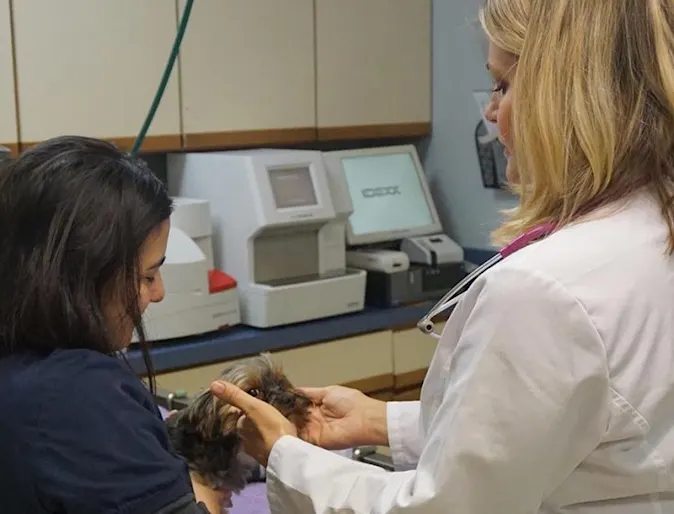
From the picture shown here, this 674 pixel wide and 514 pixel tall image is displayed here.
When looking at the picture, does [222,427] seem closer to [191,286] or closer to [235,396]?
[235,396]

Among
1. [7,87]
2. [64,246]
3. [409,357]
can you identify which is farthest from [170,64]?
[409,357]

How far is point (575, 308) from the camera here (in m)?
0.94

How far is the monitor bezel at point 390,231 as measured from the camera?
327cm

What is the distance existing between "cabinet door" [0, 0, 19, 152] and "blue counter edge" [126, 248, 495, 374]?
0.68 m

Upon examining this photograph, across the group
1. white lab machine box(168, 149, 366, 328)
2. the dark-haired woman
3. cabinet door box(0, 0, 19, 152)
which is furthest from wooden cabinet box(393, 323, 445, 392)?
the dark-haired woman

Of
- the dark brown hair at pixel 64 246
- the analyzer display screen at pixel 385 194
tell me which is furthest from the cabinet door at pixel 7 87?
the dark brown hair at pixel 64 246

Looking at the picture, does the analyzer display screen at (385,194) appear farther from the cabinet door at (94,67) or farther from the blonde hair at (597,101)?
the blonde hair at (597,101)

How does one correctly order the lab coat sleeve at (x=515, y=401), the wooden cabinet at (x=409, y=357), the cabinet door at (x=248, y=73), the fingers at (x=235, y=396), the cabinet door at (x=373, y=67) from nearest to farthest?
the lab coat sleeve at (x=515, y=401) → the fingers at (x=235, y=396) → the cabinet door at (x=248, y=73) → the wooden cabinet at (x=409, y=357) → the cabinet door at (x=373, y=67)

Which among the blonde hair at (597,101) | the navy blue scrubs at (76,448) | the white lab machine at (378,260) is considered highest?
the blonde hair at (597,101)

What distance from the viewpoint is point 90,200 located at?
1218 mm

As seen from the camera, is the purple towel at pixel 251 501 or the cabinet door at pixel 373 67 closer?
the purple towel at pixel 251 501

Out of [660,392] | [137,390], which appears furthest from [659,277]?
[137,390]

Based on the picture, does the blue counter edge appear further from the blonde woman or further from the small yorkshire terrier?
the blonde woman

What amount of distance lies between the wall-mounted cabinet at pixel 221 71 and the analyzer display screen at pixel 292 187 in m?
0.24
